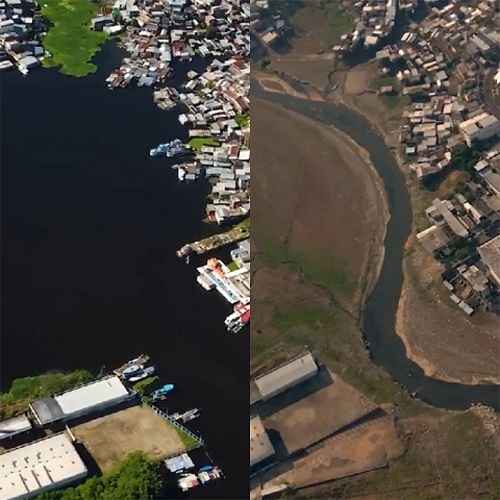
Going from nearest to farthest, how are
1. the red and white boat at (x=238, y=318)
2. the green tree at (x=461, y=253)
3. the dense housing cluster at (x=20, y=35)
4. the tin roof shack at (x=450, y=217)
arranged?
the red and white boat at (x=238, y=318) → the green tree at (x=461, y=253) → the tin roof shack at (x=450, y=217) → the dense housing cluster at (x=20, y=35)

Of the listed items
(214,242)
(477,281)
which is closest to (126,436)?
(214,242)

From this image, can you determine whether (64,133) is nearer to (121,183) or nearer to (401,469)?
(121,183)

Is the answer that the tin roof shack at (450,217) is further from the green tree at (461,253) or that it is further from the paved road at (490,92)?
the paved road at (490,92)

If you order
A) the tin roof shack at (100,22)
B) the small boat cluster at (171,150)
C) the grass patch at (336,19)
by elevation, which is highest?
the tin roof shack at (100,22)

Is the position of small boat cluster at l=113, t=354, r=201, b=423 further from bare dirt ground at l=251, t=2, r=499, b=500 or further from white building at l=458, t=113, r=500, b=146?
white building at l=458, t=113, r=500, b=146

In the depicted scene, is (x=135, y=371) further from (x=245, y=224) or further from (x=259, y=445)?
(x=245, y=224)

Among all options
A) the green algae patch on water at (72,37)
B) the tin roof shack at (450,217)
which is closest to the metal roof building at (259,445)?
the tin roof shack at (450,217)
